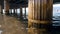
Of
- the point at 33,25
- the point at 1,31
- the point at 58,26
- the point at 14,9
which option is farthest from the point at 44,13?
the point at 14,9

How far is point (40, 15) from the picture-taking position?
10.1 feet

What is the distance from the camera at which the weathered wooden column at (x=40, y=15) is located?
3.03 m

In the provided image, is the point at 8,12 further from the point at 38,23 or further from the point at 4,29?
the point at 38,23

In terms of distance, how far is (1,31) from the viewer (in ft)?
11.1

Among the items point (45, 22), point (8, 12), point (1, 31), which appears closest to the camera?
point (45, 22)

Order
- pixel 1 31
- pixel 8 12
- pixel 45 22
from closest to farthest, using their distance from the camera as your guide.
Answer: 1. pixel 45 22
2. pixel 1 31
3. pixel 8 12

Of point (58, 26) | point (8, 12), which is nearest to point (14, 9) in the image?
point (8, 12)

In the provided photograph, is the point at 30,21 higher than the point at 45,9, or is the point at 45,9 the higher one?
the point at 45,9

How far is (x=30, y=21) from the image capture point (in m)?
3.18

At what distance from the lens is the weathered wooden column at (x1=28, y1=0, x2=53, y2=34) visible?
3.03 meters

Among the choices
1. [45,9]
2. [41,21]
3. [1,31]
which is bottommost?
[1,31]

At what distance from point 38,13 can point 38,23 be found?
18 centimetres

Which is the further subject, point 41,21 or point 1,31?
point 1,31

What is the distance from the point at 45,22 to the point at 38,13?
202mm
